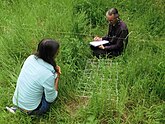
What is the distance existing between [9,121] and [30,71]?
722mm

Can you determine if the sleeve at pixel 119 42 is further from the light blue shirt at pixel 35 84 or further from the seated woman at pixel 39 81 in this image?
the light blue shirt at pixel 35 84

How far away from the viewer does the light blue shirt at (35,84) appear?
3965mm

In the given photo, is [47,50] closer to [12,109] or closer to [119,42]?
[12,109]

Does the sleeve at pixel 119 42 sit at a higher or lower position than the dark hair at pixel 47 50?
lower

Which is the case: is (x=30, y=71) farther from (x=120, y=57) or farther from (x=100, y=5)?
(x=100, y=5)

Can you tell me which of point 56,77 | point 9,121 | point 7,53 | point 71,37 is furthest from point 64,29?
point 9,121

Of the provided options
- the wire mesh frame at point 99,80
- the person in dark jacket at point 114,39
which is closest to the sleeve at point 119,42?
the person in dark jacket at point 114,39

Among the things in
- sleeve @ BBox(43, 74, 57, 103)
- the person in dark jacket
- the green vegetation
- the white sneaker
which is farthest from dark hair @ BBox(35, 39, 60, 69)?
the person in dark jacket

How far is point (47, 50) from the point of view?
396 centimetres

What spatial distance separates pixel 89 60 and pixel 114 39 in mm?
533

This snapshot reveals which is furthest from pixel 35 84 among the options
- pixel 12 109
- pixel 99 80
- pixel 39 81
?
pixel 99 80

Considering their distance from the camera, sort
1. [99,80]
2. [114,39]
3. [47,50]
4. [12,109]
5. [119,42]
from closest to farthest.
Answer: [47,50]
[12,109]
[99,80]
[119,42]
[114,39]

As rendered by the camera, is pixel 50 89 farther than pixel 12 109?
No

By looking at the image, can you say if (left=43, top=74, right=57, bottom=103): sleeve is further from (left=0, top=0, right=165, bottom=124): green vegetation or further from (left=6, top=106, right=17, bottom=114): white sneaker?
(left=6, top=106, right=17, bottom=114): white sneaker
